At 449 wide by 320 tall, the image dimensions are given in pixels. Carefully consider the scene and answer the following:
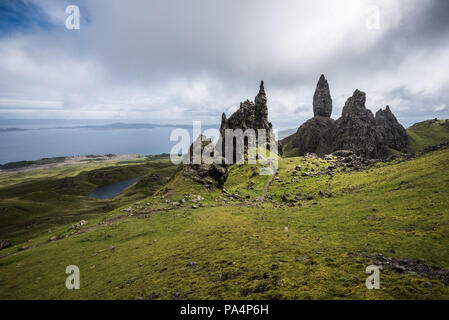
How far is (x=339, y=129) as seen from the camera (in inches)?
6964

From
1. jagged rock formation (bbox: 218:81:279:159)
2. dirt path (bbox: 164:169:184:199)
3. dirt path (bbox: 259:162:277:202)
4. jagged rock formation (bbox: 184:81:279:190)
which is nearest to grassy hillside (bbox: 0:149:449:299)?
dirt path (bbox: 164:169:184:199)

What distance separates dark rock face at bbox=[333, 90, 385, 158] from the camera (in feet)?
522

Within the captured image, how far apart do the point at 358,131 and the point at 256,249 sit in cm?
18309

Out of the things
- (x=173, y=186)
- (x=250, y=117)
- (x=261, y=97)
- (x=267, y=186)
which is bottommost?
(x=267, y=186)

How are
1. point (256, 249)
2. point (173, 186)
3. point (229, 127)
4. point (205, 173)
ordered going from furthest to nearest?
point (229, 127) → point (205, 173) → point (173, 186) → point (256, 249)

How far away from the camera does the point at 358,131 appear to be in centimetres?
16138

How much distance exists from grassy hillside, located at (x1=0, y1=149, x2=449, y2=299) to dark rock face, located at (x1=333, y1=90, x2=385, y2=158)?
411ft

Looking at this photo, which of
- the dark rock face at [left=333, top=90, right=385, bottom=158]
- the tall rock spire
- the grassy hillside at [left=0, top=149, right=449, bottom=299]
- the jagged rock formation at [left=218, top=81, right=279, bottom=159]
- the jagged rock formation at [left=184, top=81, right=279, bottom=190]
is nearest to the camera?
the grassy hillside at [left=0, top=149, right=449, bottom=299]

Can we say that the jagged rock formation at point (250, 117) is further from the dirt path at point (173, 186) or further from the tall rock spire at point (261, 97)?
the dirt path at point (173, 186)

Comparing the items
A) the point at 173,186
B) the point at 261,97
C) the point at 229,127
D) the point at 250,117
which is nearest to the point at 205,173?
the point at 173,186

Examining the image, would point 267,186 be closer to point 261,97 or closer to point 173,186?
point 173,186

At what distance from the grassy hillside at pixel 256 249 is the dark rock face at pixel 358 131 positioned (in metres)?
125

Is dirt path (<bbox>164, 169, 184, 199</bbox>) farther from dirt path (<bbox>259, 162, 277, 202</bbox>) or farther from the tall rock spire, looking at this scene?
the tall rock spire
